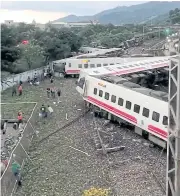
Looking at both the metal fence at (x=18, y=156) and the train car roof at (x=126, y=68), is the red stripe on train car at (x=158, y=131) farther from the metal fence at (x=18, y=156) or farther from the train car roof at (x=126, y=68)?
the train car roof at (x=126, y=68)

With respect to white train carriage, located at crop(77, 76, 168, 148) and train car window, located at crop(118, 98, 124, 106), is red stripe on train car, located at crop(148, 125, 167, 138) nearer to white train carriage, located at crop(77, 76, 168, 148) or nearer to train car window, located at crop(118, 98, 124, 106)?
white train carriage, located at crop(77, 76, 168, 148)

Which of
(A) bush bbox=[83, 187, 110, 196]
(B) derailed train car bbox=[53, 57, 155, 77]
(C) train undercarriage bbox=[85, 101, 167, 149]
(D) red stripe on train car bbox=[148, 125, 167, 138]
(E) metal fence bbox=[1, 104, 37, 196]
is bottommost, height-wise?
(A) bush bbox=[83, 187, 110, 196]

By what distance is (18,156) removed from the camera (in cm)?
1406

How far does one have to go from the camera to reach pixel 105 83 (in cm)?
1847

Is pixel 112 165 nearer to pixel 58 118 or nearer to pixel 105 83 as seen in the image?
pixel 105 83

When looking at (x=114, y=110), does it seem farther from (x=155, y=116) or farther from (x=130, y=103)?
(x=155, y=116)

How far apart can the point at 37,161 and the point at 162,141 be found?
4333 millimetres

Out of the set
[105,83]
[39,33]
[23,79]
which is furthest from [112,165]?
[39,33]

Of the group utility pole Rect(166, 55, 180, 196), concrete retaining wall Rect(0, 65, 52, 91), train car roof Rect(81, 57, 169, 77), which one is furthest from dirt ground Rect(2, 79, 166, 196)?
concrete retaining wall Rect(0, 65, 52, 91)

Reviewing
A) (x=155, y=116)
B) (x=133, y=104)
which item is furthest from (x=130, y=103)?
(x=155, y=116)

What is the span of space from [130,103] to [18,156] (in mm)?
4847

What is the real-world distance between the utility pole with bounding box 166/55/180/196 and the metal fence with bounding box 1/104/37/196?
225 inches

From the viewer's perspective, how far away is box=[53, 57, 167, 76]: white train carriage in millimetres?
29203

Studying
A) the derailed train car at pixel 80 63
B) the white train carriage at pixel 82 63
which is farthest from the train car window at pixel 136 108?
the derailed train car at pixel 80 63
